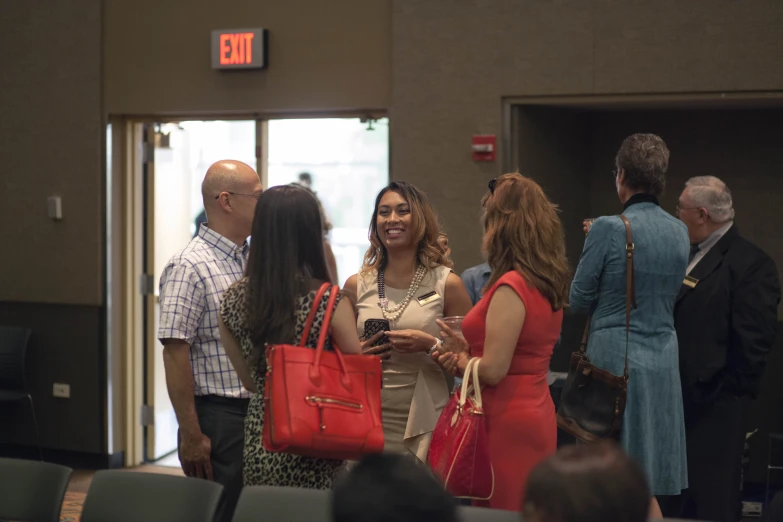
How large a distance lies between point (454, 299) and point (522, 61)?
2.42m

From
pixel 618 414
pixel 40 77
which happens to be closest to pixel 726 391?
pixel 618 414

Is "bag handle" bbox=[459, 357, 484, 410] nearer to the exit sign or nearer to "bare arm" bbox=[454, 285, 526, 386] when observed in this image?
"bare arm" bbox=[454, 285, 526, 386]

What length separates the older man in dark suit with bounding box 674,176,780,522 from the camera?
Answer: 400cm

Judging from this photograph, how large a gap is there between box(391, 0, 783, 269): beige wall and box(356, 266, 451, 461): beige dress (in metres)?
2.24

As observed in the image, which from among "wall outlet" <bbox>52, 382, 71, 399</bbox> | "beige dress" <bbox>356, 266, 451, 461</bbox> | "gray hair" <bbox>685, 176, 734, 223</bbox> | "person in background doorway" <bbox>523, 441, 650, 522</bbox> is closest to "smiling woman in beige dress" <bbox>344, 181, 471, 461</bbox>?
"beige dress" <bbox>356, 266, 451, 461</bbox>

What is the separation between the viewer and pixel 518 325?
2.91 m

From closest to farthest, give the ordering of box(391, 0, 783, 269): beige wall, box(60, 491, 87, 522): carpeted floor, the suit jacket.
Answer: the suit jacket
box(391, 0, 783, 269): beige wall
box(60, 491, 87, 522): carpeted floor

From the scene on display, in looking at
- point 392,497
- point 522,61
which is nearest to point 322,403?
point 392,497

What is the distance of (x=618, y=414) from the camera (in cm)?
336

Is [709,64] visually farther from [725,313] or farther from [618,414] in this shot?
[618,414]

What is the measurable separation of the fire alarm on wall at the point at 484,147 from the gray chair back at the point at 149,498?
125 inches

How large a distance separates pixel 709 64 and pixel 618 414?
241cm

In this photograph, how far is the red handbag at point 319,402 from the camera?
2578mm

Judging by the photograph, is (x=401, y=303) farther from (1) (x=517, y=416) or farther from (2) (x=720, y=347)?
(2) (x=720, y=347)
